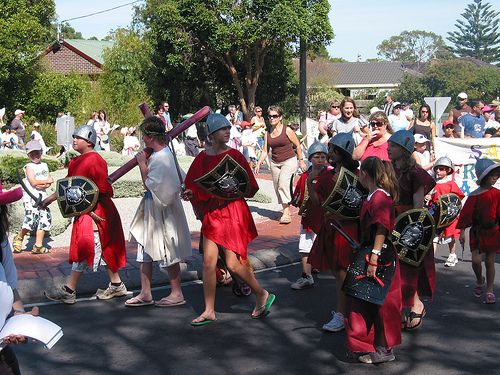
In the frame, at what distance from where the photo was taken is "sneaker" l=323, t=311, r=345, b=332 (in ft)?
16.9

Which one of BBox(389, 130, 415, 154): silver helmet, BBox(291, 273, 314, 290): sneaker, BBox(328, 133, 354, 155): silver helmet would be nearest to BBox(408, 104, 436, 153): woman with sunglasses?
BBox(291, 273, 314, 290): sneaker

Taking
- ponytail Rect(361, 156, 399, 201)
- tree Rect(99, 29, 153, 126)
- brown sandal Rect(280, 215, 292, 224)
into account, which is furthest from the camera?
tree Rect(99, 29, 153, 126)

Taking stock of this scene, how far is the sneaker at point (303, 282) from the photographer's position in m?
6.44

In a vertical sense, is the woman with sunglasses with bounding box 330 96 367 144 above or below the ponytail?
above

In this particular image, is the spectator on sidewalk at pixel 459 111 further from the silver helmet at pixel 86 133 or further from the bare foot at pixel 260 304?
the silver helmet at pixel 86 133

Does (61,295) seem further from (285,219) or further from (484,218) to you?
(285,219)

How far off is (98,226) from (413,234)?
2.99 meters

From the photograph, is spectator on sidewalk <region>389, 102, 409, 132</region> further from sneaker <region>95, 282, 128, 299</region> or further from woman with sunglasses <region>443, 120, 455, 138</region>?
sneaker <region>95, 282, 128, 299</region>

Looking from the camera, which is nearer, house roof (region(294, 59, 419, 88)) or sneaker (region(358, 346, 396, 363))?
sneaker (region(358, 346, 396, 363))

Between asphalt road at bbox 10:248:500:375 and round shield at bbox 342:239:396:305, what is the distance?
0.53 metres

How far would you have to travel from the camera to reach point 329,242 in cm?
520

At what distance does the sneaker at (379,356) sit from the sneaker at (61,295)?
2.92 m

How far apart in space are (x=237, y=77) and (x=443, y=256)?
25930 millimetres

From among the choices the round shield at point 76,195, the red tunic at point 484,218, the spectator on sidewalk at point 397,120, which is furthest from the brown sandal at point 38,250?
the spectator on sidewalk at point 397,120
